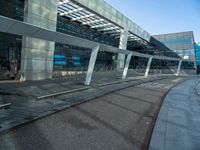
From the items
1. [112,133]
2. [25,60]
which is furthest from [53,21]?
[112,133]

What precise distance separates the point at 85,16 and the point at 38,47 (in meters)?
11.1

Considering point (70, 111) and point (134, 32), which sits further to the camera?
point (134, 32)

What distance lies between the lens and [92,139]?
4641mm

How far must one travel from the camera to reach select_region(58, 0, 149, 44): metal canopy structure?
2040 centimetres

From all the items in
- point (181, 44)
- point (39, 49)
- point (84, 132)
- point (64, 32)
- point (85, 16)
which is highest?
point (181, 44)

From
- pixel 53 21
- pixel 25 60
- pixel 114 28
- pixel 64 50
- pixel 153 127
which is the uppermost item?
pixel 114 28

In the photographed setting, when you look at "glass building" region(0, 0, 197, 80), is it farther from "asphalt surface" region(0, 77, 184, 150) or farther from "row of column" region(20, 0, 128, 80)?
"asphalt surface" region(0, 77, 184, 150)

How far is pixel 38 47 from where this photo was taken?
15031 millimetres

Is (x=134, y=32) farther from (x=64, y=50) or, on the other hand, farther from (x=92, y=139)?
(x=92, y=139)

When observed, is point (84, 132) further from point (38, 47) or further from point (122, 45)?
point (122, 45)

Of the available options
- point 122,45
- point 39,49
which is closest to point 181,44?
point 122,45

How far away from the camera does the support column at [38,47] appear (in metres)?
14.0

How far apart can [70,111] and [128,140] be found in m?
3.04

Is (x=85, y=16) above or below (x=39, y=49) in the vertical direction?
above
